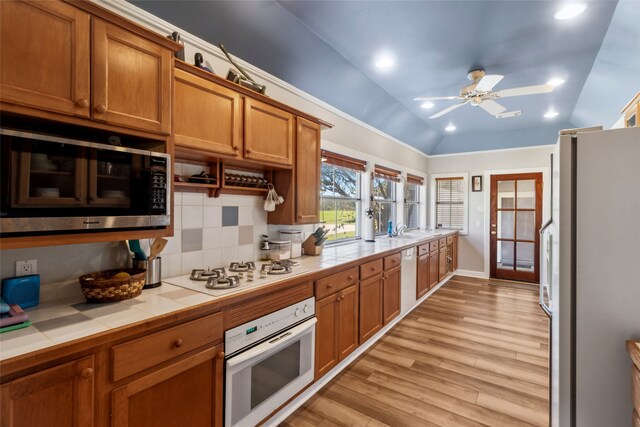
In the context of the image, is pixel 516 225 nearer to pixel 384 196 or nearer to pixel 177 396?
pixel 384 196

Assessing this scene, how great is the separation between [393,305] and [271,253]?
162 cm

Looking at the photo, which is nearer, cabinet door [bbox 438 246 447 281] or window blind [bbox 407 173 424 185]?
cabinet door [bbox 438 246 447 281]

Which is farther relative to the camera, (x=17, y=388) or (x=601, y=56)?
(x=601, y=56)

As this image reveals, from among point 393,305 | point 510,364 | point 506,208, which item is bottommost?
point 510,364

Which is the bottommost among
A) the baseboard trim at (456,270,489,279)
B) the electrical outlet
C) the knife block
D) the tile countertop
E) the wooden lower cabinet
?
the baseboard trim at (456,270,489,279)

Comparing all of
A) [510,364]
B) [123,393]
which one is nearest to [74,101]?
[123,393]

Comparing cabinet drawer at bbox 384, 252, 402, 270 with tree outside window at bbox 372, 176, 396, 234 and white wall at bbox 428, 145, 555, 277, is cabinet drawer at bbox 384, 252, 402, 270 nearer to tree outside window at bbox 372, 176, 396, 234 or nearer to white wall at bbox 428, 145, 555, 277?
tree outside window at bbox 372, 176, 396, 234

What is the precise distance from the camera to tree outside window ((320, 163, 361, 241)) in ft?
12.0

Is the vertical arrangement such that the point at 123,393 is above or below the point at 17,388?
below

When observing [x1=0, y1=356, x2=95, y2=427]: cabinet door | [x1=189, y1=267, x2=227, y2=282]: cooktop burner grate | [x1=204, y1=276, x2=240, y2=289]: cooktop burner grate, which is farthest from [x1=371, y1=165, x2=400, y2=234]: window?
[x1=0, y1=356, x2=95, y2=427]: cabinet door

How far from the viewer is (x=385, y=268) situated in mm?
3146

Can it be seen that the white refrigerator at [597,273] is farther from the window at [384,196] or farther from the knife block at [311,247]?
the window at [384,196]

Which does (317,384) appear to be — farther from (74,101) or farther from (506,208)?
(506,208)

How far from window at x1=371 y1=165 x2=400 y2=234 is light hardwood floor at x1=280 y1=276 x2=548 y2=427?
1.62 metres
